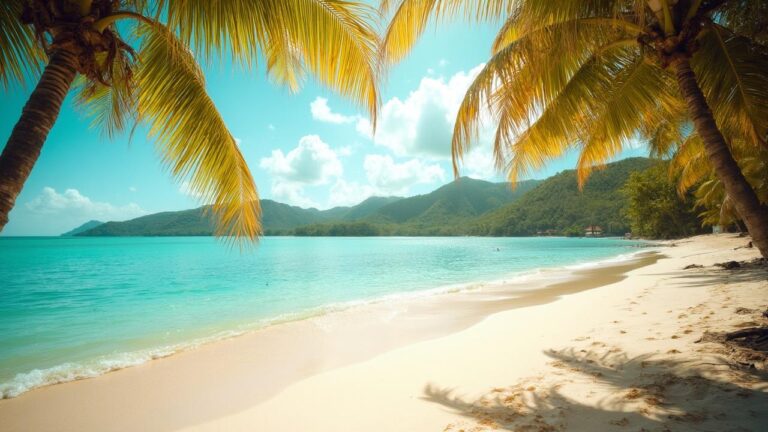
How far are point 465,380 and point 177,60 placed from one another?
177 inches

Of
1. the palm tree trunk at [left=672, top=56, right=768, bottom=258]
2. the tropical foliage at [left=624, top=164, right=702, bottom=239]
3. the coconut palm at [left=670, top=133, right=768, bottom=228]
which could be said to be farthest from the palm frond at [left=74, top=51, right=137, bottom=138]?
the tropical foliage at [left=624, top=164, right=702, bottom=239]

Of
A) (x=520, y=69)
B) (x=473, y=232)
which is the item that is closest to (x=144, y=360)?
(x=520, y=69)

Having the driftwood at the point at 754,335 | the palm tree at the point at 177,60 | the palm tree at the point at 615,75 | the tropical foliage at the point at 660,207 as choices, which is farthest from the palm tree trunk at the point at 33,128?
the tropical foliage at the point at 660,207

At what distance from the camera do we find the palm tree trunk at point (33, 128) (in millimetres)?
1864

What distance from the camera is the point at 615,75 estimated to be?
4.85m

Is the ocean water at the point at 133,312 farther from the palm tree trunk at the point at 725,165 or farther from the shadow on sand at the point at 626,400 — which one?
the palm tree trunk at the point at 725,165

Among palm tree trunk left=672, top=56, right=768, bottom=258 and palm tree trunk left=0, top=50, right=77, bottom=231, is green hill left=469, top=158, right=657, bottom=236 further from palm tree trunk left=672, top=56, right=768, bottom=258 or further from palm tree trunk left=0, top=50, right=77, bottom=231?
palm tree trunk left=0, top=50, right=77, bottom=231

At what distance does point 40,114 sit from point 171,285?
66.4ft

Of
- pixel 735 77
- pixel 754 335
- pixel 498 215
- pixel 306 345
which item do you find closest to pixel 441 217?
pixel 498 215

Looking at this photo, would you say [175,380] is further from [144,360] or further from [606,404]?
[606,404]

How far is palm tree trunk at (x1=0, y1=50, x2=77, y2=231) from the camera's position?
73.4 inches

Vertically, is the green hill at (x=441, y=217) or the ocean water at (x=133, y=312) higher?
the green hill at (x=441, y=217)

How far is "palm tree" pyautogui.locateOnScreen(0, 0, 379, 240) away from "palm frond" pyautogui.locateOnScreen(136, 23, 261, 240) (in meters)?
0.01

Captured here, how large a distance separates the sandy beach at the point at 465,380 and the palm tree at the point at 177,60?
2.21 metres
